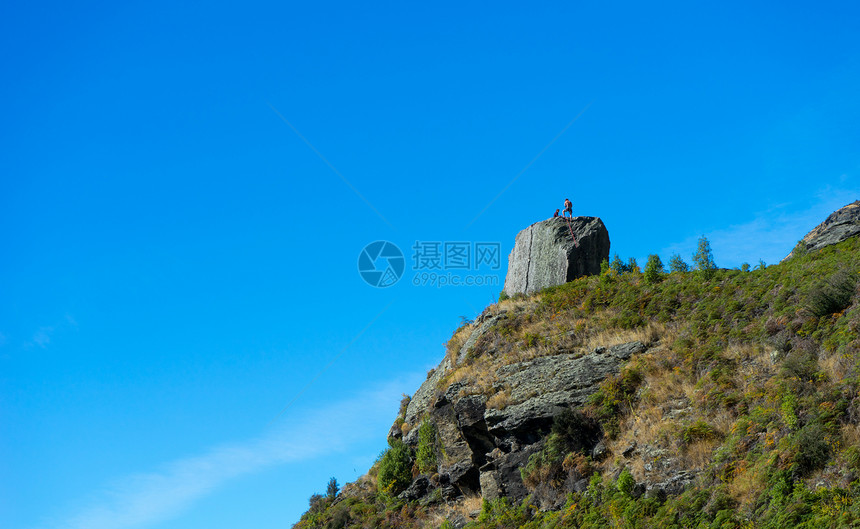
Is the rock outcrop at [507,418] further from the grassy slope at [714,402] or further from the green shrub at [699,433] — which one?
the green shrub at [699,433]

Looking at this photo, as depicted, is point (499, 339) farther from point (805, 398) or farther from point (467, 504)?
point (805, 398)

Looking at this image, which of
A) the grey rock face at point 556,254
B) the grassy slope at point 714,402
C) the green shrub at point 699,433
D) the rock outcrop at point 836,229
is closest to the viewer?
the grassy slope at point 714,402

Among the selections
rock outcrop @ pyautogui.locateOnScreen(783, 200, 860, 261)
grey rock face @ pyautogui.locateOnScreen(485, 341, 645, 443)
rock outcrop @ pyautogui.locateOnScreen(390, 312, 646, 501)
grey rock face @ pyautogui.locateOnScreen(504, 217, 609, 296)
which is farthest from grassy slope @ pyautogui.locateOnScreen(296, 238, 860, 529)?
grey rock face @ pyautogui.locateOnScreen(504, 217, 609, 296)

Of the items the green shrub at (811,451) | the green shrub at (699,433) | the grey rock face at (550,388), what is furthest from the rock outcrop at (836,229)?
the green shrub at (811,451)

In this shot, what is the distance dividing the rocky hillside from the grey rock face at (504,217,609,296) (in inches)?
123

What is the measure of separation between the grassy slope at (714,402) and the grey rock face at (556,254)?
577 cm

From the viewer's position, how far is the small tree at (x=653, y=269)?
3098 centimetres

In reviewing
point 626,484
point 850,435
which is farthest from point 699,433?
point 850,435

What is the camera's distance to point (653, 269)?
31422mm

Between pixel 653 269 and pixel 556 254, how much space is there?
292 inches

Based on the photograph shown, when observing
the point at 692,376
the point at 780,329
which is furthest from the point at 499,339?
the point at 780,329

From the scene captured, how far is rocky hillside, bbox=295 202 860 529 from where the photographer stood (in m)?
15.4

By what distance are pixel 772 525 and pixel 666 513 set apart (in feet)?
10.1

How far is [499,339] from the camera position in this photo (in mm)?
31516
